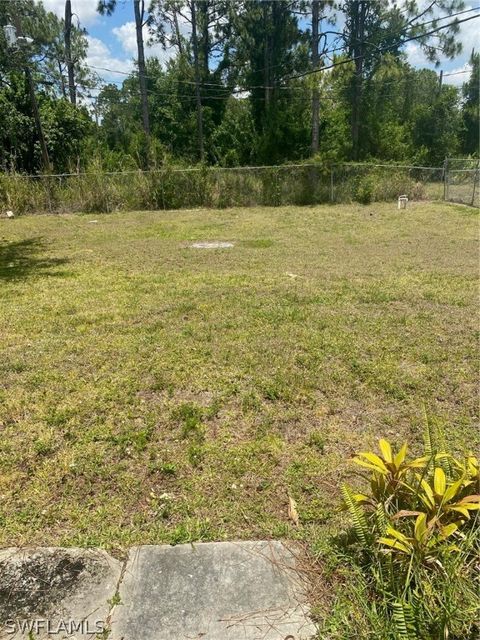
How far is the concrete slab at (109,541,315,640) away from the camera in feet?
4.21

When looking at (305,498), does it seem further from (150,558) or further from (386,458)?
(150,558)

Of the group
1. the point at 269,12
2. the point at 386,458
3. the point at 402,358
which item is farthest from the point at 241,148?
the point at 386,458

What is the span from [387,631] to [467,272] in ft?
17.5

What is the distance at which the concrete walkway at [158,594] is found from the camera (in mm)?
1285

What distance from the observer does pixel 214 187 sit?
13.9m

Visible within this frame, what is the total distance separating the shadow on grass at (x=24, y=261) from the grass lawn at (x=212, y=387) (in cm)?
11

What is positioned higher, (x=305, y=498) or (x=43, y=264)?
(x=43, y=264)

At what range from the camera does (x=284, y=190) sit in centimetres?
1434

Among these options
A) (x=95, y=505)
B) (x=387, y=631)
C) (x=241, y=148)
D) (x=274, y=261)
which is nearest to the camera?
(x=387, y=631)

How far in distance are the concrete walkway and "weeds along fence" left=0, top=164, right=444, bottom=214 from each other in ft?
43.0

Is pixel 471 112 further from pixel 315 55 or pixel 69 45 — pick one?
pixel 69 45

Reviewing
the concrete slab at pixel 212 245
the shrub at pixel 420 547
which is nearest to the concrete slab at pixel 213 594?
the shrub at pixel 420 547

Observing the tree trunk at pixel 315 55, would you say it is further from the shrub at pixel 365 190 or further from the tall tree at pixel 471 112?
the tall tree at pixel 471 112

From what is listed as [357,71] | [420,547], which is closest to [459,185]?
[357,71]
